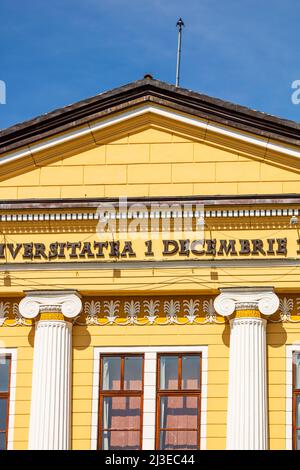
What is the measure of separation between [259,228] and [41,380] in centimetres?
569

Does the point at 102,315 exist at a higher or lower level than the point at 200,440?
higher

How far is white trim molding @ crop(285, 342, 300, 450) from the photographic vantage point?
31484mm

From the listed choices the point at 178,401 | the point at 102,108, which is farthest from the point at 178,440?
the point at 102,108

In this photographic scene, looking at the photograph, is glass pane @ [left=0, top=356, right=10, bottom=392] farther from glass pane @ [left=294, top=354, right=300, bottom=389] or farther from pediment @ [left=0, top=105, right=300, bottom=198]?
glass pane @ [left=294, top=354, right=300, bottom=389]

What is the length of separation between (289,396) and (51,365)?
16.7 feet

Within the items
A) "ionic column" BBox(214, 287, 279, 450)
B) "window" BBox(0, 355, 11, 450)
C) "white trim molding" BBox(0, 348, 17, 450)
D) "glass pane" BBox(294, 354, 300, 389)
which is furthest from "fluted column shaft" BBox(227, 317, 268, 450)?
"window" BBox(0, 355, 11, 450)

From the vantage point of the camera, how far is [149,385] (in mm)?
32250

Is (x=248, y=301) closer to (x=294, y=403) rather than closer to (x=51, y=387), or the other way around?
(x=294, y=403)

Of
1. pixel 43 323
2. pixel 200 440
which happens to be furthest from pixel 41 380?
pixel 200 440

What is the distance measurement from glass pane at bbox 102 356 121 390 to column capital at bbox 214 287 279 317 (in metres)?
2.51

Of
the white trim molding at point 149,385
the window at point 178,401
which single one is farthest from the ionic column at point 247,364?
the window at point 178,401

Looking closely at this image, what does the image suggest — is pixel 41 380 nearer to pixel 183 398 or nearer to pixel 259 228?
pixel 183 398

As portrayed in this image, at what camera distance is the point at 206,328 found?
32.4 metres
